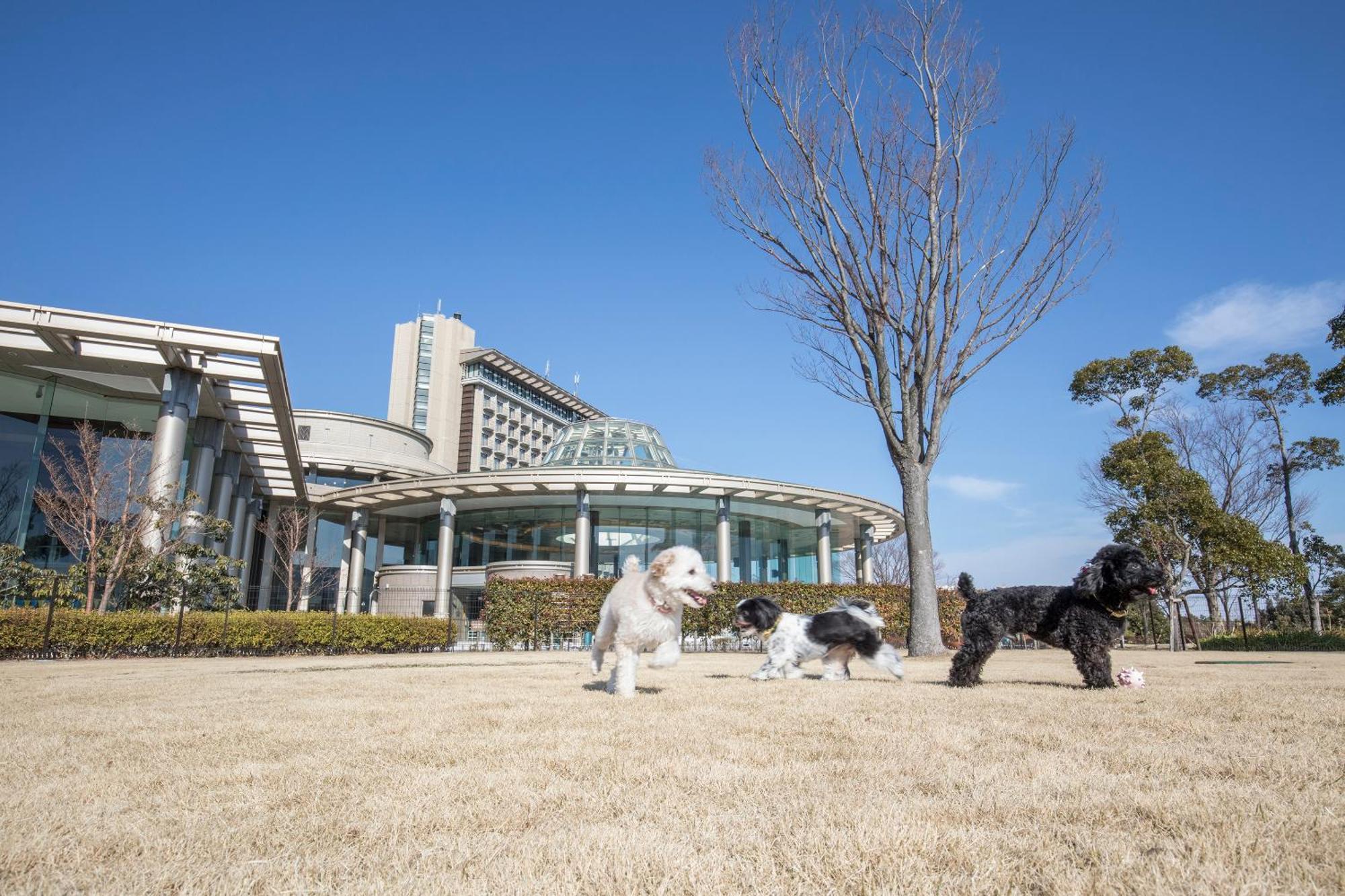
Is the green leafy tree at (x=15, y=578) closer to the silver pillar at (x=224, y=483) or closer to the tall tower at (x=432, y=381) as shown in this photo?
the silver pillar at (x=224, y=483)

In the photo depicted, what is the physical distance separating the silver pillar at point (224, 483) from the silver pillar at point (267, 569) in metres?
5.76

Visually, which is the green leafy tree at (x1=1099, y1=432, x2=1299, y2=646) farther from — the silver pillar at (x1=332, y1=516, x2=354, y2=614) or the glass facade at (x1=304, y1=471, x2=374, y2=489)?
the glass facade at (x1=304, y1=471, x2=374, y2=489)

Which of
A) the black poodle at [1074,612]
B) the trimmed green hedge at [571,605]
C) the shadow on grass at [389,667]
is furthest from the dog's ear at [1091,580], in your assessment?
the trimmed green hedge at [571,605]

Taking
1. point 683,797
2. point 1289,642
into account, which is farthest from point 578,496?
point 683,797

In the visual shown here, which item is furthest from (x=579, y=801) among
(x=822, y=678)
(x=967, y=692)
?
(x=822, y=678)

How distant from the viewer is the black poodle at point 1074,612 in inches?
232

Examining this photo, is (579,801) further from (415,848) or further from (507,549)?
(507,549)

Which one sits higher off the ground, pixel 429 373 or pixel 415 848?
pixel 429 373

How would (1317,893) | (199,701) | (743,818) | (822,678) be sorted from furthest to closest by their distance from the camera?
1. (822,678)
2. (199,701)
3. (743,818)
4. (1317,893)

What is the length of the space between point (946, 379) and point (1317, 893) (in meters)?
13.5

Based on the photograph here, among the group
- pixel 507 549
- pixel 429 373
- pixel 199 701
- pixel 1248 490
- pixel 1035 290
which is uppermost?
pixel 429 373

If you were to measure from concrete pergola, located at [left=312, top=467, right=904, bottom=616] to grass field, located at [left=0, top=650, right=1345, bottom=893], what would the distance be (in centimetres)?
2155

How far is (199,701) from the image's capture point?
19.7 ft

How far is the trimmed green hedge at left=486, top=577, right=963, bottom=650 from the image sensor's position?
19156 millimetres
